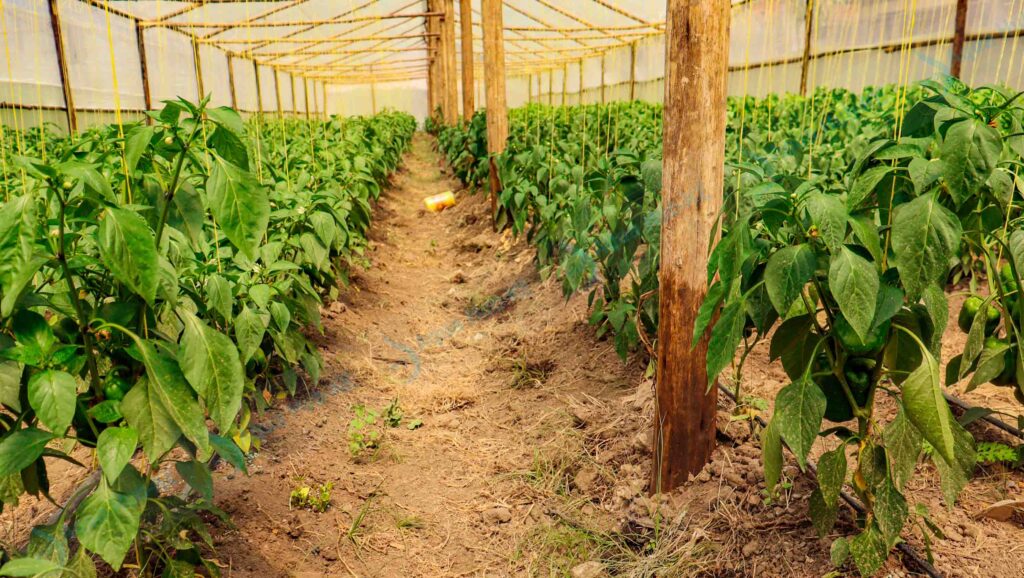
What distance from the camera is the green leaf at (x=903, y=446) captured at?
1.72m

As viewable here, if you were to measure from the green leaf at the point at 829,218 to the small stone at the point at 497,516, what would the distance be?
1.72 m

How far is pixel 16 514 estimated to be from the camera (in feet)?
8.52

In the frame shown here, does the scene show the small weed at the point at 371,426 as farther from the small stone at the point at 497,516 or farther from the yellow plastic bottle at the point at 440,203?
the yellow plastic bottle at the point at 440,203

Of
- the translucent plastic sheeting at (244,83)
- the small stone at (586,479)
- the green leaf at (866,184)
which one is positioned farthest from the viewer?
the translucent plastic sheeting at (244,83)

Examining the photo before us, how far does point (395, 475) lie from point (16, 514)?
1.37 meters

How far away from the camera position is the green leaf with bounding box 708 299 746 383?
1848mm

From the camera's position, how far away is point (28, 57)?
916 cm

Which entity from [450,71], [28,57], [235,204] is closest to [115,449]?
[235,204]

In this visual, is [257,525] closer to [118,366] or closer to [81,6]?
[118,366]

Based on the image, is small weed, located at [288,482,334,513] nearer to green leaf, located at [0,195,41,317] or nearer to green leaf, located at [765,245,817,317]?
green leaf, located at [0,195,41,317]

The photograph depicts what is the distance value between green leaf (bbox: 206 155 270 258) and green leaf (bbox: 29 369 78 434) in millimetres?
451

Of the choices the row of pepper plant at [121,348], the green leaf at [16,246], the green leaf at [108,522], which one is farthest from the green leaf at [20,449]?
the green leaf at [16,246]

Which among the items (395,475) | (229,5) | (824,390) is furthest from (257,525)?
(229,5)

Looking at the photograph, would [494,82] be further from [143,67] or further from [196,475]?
[143,67]
